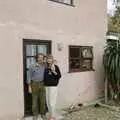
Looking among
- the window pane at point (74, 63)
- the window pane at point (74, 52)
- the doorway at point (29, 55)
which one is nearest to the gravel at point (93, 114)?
the doorway at point (29, 55)

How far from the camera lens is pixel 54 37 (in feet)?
33.8

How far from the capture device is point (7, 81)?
858 cm

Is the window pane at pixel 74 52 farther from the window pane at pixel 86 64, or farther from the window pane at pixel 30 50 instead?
the window pane at pixel 30 50

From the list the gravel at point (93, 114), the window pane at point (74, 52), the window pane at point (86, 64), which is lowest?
the gravel at point (93, 114)

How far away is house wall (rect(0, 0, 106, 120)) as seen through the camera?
855 centimetres

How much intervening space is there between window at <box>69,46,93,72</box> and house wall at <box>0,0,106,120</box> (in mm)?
192

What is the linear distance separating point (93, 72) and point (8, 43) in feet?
15.7

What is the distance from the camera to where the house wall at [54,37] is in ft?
28.1

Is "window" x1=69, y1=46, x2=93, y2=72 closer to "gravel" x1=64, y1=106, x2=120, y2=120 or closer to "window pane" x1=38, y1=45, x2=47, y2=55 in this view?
"window pane" x1=38, y1=45, x2=47, y2=55

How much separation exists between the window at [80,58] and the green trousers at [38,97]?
2.49m

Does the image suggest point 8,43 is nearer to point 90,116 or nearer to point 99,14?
point 90,116

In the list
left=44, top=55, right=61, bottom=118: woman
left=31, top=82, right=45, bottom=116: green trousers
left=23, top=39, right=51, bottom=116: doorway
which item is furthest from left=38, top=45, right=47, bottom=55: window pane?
left=31, top=82, right=45, bottom=116: green trousers

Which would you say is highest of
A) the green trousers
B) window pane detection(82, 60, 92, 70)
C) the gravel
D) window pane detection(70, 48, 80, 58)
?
window pane detection(70, 48, 80, 58)

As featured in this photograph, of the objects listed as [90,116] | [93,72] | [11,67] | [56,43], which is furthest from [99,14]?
[11,67]
